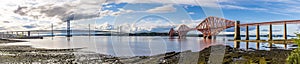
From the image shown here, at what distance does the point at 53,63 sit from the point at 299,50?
65.9ft

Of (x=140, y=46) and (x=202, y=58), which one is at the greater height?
(x=202, y=58)

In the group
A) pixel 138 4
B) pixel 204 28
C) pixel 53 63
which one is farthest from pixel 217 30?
pixel 138 4

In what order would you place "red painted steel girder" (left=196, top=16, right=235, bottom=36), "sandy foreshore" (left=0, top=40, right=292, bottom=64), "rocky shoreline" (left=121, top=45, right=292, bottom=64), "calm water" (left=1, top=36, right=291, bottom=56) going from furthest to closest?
"red painted steel girder" (left=196, top=16, right=235, bottom=36) < "calm water" (left=1, top=36, right=291, bottom=56) < "sandy foreshore" (left=0, top=40, right=292, bottom=64) < "rocky shoreline" (left=121, top=45, right=292, bottom=64)

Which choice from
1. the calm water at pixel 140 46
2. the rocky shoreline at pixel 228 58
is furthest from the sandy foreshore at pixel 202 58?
the calm water at pixel 140 46

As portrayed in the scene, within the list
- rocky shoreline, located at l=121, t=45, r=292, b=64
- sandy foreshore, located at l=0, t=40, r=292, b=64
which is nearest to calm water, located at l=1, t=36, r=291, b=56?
sandy foreshore, located at l=0, t=40, r=292, b=64

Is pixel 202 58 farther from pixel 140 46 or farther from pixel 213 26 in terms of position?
pixel 213 26

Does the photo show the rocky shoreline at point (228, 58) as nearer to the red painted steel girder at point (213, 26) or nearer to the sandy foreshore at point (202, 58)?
the sandy foreshore at point (202, 58)

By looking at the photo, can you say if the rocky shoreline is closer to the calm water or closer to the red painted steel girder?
the calm water

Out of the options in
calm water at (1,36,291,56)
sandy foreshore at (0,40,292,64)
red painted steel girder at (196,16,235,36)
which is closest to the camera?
sandy foreshore at (0,40,292,64)

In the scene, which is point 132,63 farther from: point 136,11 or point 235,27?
point 235,27

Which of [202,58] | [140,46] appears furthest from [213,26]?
[202,58]

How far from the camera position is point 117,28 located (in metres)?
11.1

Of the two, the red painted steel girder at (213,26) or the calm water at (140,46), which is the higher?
the red painted steel girder at (213,26)

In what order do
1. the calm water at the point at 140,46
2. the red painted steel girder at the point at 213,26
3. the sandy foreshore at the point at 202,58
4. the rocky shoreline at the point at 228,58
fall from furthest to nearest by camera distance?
1. the red painted steel girder at the point at 213,26
2. the calm water at the point at 140,46
3. the sandy foreshore at the point at 202,58
4. the rocky shoreline at the point at 228,58
